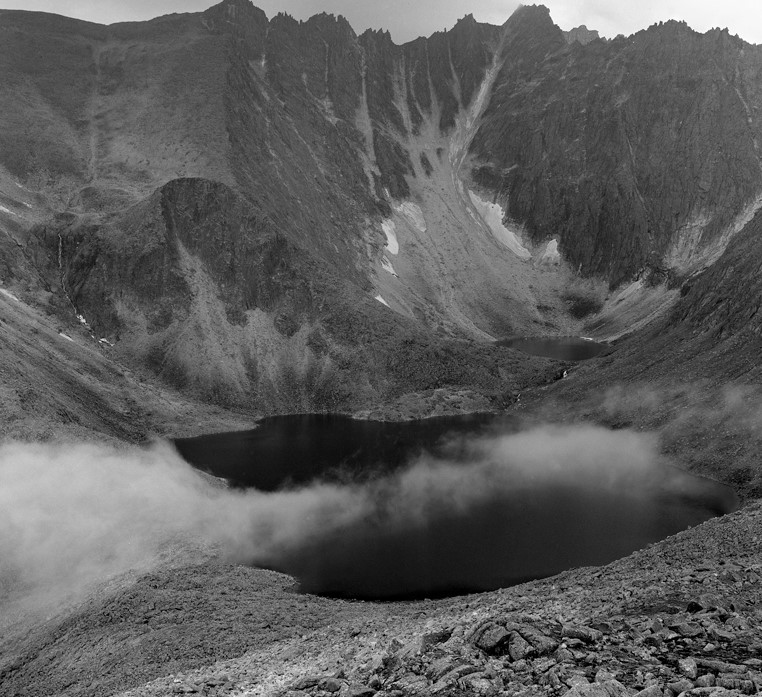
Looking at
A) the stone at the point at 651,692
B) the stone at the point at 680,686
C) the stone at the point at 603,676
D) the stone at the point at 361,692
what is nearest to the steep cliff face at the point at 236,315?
the stone at the point at 361,692

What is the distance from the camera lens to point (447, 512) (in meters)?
70.1

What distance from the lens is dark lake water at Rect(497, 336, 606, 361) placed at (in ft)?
525

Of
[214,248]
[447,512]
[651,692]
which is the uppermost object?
[214,248]

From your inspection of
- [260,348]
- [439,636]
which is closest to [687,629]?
[439,636]

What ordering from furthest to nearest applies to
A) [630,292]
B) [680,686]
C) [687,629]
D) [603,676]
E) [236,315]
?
[630,292]
[236,315]
[687,629]
[603,676]
[680,686]

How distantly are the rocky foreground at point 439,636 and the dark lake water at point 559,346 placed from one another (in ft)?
353

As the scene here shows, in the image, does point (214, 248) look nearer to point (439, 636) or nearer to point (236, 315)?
A: point (236, 315)

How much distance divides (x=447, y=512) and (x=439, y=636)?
4171 cm

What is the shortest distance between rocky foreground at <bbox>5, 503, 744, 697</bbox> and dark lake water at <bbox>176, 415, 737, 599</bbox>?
19.7 feet

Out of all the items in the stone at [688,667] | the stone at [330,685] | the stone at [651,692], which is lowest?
the stone at [330,685]

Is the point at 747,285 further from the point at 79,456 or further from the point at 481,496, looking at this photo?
the point at 79,456

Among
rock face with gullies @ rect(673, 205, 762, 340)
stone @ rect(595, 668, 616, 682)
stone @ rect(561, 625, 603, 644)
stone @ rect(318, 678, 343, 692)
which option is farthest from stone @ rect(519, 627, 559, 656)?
rock face with gullies @ rect(673, 205, 762, 340)

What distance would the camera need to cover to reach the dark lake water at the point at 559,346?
160125 millimetres

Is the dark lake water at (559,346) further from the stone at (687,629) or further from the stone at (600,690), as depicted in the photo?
the stone at (600,690)
